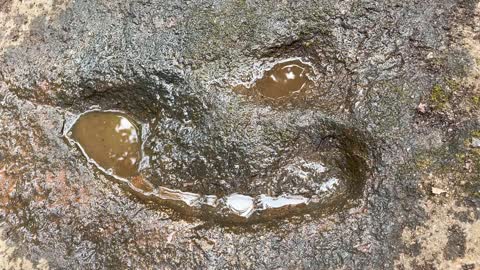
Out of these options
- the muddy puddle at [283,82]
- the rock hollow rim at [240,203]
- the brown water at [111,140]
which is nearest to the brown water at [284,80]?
the muddy puddle at [283,82]

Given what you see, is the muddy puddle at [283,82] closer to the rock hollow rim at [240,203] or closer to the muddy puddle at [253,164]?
the muddy puddle at [253,164]

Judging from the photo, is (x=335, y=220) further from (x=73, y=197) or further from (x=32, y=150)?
(x=32, y=150)

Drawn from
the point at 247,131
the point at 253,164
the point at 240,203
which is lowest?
the point at 240,203

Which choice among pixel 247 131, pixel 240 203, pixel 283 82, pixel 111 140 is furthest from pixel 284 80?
pixel 111 140

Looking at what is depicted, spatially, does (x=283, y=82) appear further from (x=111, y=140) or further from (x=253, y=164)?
(x=111, y=140)

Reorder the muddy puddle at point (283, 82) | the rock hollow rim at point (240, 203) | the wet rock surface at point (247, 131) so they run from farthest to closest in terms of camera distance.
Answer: the muddy puddle at point (283, 82) < the rock hollow rim at point (240, 203) < the wet rock surface at point (247, 131)

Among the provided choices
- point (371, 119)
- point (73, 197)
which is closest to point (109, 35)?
point (73, 197)

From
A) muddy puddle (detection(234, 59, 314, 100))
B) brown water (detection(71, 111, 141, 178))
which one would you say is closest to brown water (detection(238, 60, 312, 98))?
muddy puddle (detection(234, 59, 314, 100))
